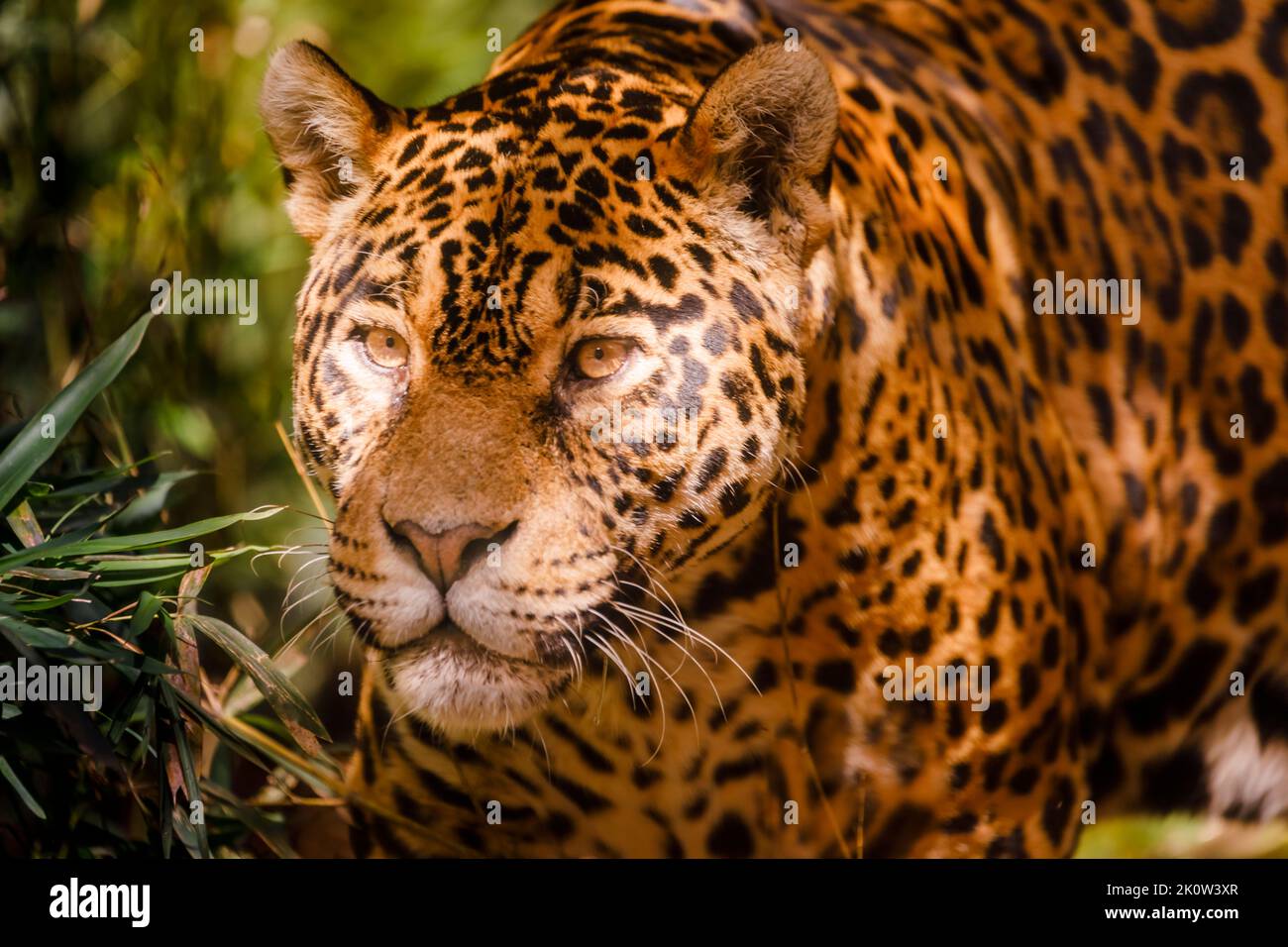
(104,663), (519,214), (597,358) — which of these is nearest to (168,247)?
(104,663)

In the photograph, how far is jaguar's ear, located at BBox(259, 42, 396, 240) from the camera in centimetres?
344

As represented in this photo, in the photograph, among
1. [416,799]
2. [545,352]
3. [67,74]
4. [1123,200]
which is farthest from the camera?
[67,74]

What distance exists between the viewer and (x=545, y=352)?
126 inches

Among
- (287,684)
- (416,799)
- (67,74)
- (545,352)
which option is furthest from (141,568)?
(67,74)

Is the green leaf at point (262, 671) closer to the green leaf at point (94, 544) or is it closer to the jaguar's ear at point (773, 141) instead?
the green leaf at point (94, 544)

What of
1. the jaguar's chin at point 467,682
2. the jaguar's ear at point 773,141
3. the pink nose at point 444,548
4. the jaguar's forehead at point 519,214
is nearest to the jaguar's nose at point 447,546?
the pink nose at point 444,548

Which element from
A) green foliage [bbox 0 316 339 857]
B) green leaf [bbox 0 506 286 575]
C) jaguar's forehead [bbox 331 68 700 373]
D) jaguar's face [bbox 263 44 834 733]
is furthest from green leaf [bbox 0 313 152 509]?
jaguar's forehead [bbox 331 68 700 373]

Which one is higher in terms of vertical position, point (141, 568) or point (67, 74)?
point (67, 74)

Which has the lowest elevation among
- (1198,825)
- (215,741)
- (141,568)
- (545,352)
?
(1198,825)

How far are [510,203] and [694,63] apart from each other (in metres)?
0.70

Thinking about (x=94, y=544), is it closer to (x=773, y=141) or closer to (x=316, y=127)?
(x=316, y=127)

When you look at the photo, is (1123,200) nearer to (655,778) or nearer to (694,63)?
(694,63)

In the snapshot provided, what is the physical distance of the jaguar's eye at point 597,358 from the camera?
3234mm

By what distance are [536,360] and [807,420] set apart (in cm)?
57
